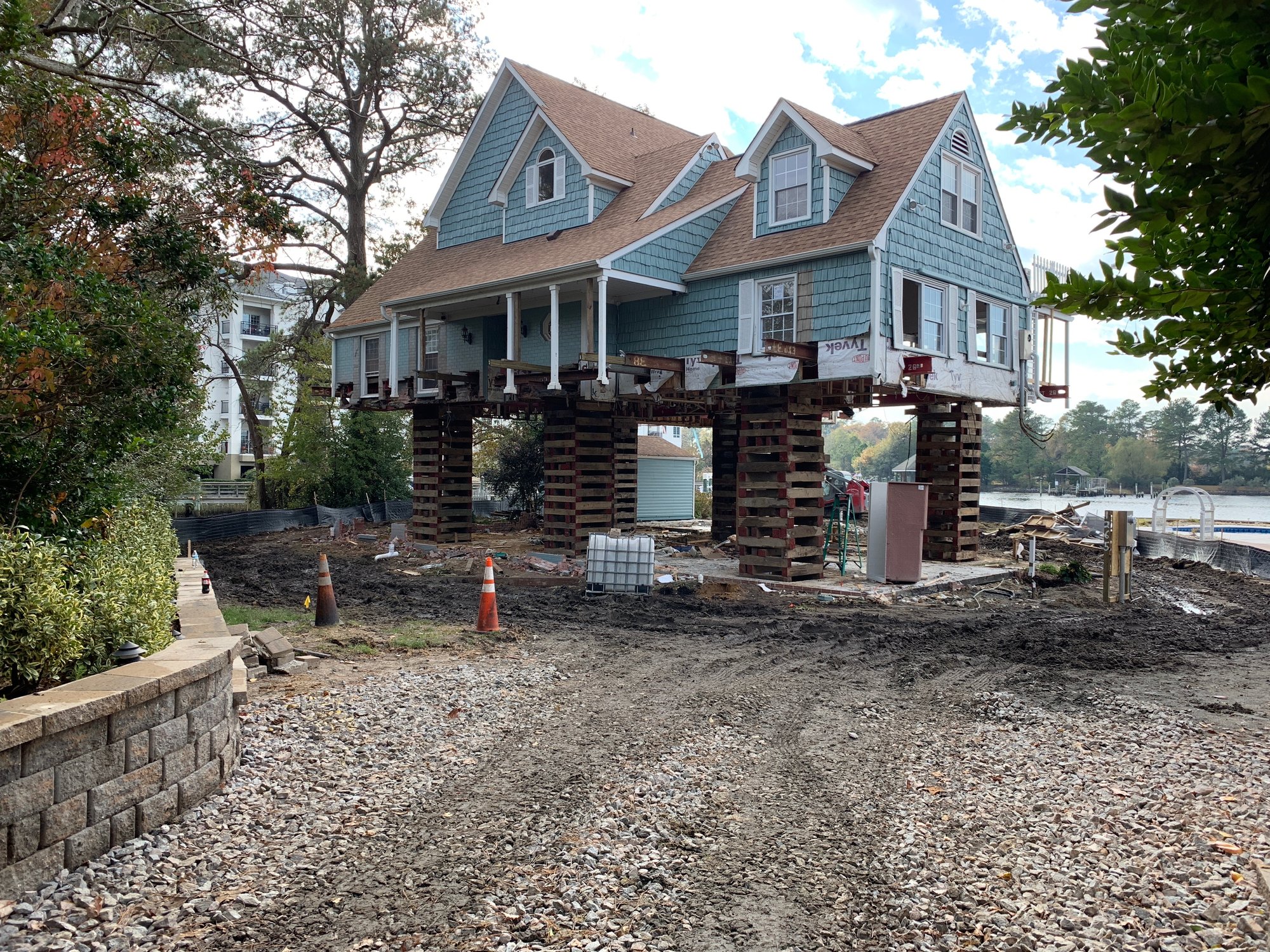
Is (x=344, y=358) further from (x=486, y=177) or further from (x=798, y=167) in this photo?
(x=798, y=167)

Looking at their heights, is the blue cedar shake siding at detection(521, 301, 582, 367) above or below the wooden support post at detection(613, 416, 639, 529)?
above

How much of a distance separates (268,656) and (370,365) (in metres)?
17.5

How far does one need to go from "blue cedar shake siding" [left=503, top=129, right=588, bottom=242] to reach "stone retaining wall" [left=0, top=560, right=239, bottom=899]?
53.0 ft

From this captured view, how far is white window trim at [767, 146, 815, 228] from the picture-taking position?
668 inches

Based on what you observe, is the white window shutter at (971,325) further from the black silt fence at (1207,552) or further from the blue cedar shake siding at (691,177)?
the black silt fence at (1207,552)

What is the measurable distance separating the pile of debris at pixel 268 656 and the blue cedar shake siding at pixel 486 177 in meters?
14.7

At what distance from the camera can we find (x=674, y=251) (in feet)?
59.5

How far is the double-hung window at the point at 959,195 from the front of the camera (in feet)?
57.6

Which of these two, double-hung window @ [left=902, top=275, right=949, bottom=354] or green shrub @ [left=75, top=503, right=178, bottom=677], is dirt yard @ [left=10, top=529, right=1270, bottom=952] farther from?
double-hung window @ [left=902, top=275, right=949, bottom=354]

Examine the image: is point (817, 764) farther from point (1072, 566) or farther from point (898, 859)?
point (1072, 566)

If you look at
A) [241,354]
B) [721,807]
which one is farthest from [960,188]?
[241,354]

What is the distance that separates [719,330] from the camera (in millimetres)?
17797

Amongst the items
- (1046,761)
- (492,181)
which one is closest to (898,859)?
(1046,761)

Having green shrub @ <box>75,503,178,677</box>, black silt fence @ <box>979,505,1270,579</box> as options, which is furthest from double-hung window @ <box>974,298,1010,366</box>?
green shrub @ <box>75,503,178,677</box>
